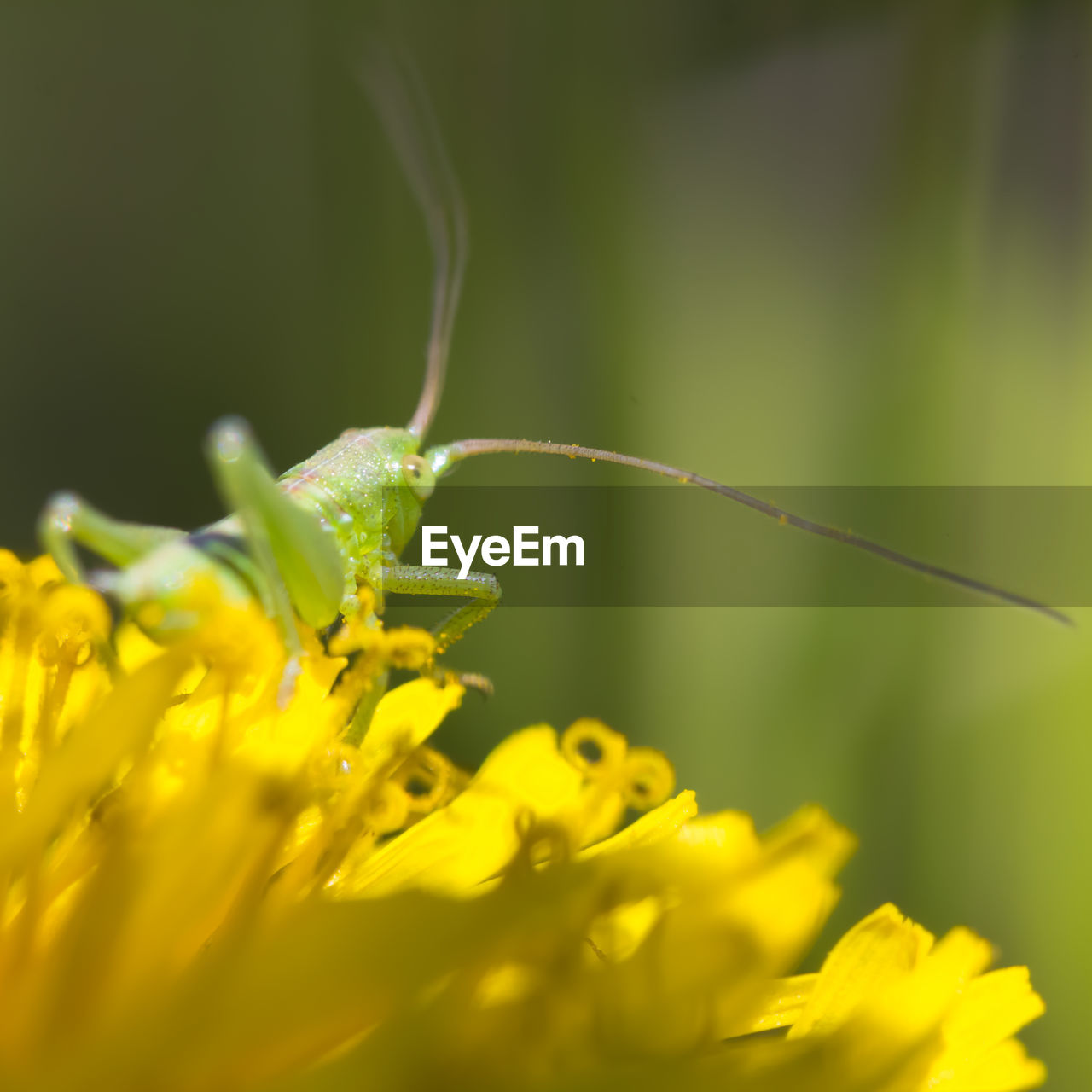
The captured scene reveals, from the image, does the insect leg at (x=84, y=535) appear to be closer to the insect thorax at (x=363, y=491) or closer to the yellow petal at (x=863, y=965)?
the insect thorax at (x=363, y=491)

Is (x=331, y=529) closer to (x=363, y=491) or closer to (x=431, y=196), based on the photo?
(x=363, y=491)

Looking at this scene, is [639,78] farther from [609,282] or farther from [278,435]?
[278,435]

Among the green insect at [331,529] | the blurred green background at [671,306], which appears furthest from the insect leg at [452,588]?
the blurred green background at [671,306]

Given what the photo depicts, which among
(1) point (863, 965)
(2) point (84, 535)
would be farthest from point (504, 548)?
(1) point (863, 965)

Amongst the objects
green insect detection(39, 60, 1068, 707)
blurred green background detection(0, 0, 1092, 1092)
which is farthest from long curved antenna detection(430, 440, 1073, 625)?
blurred green background detection(0, 0, 1092, 1092)

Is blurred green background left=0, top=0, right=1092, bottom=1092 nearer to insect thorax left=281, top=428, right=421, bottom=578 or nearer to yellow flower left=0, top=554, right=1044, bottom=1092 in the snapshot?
insect thorax left=281, top=428, right=421, bottom=578

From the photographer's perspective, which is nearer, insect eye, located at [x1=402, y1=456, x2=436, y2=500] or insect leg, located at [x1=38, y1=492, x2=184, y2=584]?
insect leg, located at [x1=38, y1=492, x2=184, y2=584]
